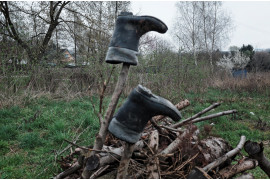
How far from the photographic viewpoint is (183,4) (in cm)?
2872

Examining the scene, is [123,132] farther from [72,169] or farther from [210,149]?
[210,149]

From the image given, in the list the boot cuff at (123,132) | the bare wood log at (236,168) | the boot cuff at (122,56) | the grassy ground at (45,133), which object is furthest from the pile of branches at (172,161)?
the grassy ground at (45,133)

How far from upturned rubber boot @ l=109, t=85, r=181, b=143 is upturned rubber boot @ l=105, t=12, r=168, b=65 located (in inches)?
10.7

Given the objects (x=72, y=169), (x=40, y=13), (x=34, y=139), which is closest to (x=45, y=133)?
(x=34, y=139)

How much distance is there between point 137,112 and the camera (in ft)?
4.57

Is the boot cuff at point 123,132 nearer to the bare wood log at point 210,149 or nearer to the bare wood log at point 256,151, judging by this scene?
the bare wood log at point 210,149

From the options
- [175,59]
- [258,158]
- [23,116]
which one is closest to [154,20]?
[258,158]

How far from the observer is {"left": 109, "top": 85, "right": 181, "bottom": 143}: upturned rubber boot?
135 centimetres

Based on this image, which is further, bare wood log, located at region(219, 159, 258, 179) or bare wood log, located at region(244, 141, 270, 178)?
bare wood log, located at region(244, 141, 270, 178)

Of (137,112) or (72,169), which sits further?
(72,169)

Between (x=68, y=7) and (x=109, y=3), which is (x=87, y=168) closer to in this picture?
(x=68, y=7)

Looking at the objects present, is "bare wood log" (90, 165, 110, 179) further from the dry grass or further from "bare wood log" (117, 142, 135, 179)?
the dry grass

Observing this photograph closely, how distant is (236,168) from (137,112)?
111cm

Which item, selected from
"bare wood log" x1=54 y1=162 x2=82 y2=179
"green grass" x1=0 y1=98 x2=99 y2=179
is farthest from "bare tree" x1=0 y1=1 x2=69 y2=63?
"bare wood log" x1=54 y1=162 x2=82 y2=179
